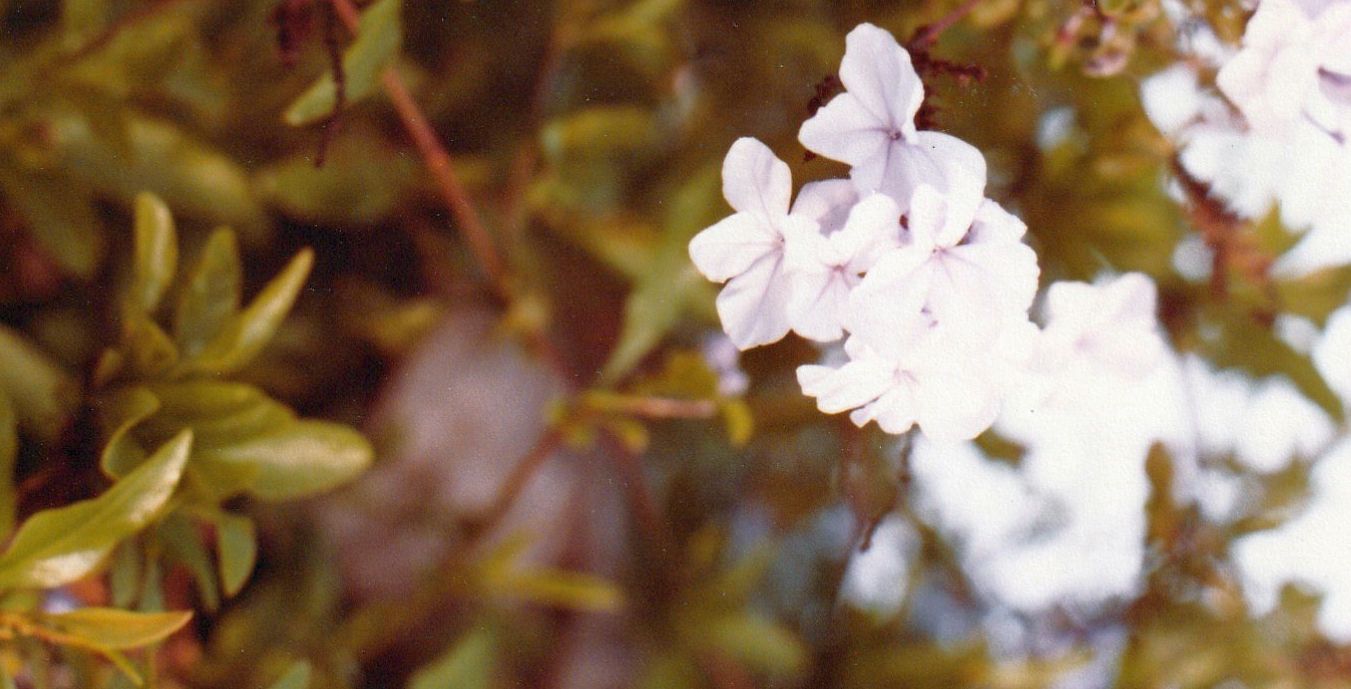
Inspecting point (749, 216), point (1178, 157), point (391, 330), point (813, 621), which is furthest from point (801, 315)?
point (813, 621)

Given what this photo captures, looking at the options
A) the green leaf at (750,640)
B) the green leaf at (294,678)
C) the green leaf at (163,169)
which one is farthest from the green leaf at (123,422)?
the green leaf at (750,640)

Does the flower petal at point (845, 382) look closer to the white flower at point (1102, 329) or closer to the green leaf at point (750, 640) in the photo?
the white flower at point (1102, 329)

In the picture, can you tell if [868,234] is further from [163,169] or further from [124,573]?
[163,169]

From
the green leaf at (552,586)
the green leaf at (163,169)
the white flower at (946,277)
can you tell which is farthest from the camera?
the green leaf at (552,586)

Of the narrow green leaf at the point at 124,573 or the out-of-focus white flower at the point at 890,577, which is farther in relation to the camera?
the out-of-focus white flower at the point at 890,577

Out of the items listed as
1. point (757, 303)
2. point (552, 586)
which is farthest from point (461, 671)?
point (757, 303)

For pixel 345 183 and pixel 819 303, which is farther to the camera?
pixel 345 183
